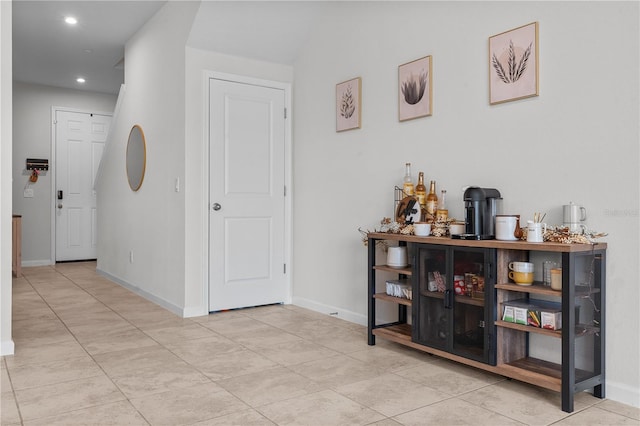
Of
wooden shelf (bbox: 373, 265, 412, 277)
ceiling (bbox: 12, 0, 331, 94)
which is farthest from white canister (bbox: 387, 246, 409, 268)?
ceiling (bbox: 12, 0, 331, 94)

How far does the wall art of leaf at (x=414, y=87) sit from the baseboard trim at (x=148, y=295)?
237 cm

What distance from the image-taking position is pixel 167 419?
207 cm

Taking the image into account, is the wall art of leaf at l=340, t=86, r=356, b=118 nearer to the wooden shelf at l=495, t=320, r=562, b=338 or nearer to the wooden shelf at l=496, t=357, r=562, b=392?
the wooden shelf at l=495, t=320, r=562, b=338

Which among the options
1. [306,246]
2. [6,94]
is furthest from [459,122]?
[6,94]

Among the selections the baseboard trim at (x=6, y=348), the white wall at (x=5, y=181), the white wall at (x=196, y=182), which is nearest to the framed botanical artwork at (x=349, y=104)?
the white wall at (x=196, y=182)

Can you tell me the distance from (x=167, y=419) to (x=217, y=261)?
2143 mm

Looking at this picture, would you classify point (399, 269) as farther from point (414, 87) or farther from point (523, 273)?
point (414, 87)

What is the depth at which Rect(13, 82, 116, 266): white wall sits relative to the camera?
7207mm

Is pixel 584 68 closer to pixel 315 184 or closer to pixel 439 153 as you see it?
pixel 439 153

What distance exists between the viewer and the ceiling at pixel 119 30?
12.9 ft

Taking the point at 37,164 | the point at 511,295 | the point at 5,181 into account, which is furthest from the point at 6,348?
the point at 37,164

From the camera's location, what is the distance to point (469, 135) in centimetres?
295

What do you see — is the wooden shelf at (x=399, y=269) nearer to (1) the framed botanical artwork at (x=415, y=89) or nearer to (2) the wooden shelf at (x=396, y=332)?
(2) the wooden shelf at (x=396, y=332)

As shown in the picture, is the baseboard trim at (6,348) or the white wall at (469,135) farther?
the baseboard trim at (6,348)
